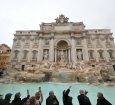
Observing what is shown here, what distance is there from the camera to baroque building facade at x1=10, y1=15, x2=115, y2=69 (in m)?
34.0

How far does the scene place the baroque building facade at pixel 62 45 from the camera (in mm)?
34031

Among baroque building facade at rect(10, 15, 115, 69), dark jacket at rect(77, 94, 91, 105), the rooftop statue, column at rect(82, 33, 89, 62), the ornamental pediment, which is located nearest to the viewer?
dark jacket at rect(77, 94, 91, 105)

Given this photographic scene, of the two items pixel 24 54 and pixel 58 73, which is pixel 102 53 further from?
pixel 24 54

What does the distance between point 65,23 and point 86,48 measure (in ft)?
29.5

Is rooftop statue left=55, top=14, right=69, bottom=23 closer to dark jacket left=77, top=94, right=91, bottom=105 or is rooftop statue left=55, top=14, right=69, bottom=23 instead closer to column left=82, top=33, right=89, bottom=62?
column left=82, top=33, right=89, bottom=62

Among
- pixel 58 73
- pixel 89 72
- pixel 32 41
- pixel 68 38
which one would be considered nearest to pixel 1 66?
pixel 32 41

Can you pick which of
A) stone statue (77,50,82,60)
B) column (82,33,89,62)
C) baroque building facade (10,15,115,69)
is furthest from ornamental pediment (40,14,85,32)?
stone statue (77,50,82,60)

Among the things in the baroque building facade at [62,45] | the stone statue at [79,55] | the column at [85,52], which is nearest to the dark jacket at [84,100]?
the baroque building facade at [62,45]

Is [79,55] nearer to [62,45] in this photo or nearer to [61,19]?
[62,45]

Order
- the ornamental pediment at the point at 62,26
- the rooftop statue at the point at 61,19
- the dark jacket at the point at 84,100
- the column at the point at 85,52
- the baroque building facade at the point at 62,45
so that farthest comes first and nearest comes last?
the rooftop statue at the point at 61,19 < the ornamental pediment at the point at 62,26 < the baroque building facade at the point at 62,45 < the column at the point at 85,52 < the dark jacket at the point at 84,100

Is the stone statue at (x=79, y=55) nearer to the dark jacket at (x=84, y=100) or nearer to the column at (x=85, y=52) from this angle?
the column at (x=85, y=52)

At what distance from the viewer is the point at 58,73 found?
23.3m

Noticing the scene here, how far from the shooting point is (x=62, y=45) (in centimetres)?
3694

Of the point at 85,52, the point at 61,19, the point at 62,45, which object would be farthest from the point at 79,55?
the point at 61,19
